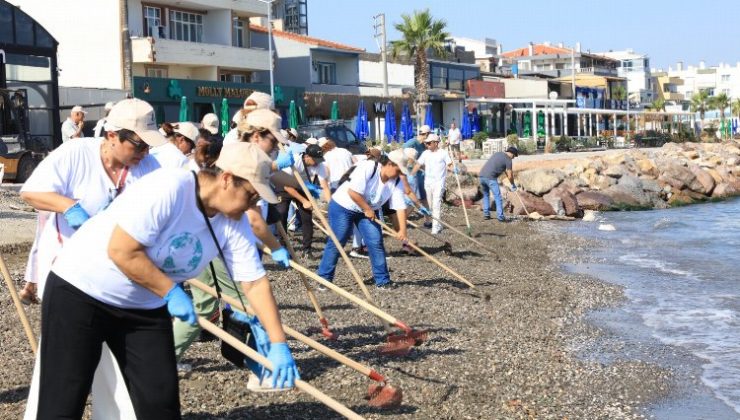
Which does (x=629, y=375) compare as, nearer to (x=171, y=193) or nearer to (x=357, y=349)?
(x=357, y=349)

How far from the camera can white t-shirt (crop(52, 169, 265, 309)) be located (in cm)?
397

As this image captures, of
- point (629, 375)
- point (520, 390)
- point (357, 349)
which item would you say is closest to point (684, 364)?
point (629, 375)

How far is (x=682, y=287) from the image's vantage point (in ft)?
47.0

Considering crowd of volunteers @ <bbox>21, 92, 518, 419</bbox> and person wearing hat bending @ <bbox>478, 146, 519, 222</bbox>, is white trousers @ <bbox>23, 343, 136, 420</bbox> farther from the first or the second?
person wearing hat bending @ <bbox>478, 146, 519, 222</bbox>

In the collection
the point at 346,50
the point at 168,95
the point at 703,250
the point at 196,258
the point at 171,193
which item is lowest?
the point at 703,250

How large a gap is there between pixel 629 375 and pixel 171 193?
557 centimetres

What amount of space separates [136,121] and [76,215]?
59 cm

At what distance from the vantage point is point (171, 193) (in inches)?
157

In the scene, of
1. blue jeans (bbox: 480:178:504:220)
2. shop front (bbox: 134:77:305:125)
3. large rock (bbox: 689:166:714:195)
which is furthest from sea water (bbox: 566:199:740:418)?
shop front (bbox: 134:77:305:125)

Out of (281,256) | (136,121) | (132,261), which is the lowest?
(281,256)

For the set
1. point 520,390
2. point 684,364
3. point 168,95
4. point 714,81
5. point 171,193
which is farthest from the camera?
point 714,81

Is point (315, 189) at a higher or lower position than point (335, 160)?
lower

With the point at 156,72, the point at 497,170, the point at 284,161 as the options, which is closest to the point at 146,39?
the point at 156,72

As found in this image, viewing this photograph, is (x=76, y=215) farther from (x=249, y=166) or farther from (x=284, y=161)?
(x=284, y=161)
